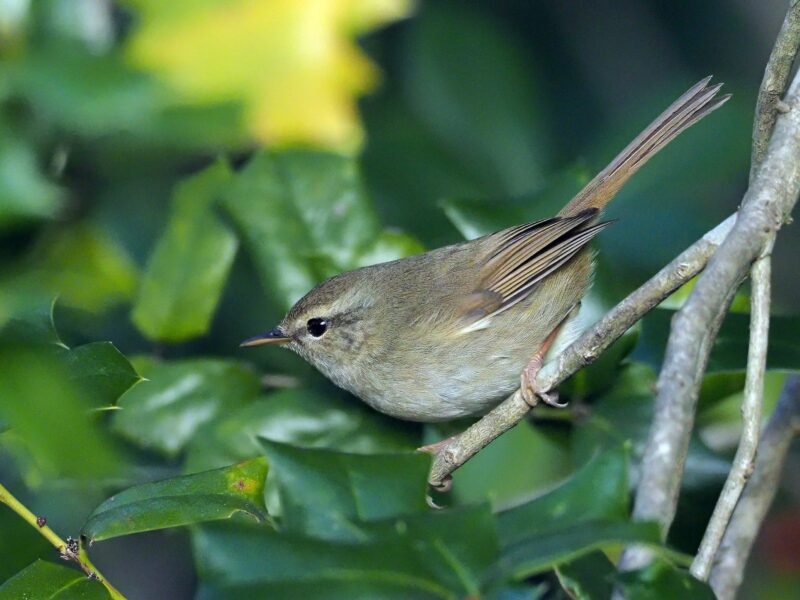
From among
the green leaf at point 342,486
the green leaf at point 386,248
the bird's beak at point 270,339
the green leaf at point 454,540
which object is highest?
the green leaf at point 342,486

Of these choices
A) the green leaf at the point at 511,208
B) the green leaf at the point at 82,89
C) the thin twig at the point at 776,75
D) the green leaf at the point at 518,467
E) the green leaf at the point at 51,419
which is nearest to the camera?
the green leaf at the point at 51,419

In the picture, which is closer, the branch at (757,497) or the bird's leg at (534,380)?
the bird's leg at (534,380)

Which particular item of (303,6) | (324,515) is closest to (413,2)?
(303,6)

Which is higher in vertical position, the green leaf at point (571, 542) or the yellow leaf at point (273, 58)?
the yellow leaf at point (273, 58)

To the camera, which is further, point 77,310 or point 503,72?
point 503,72

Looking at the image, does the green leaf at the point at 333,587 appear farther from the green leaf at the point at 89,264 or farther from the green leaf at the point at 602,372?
the green leaf at the point at 89,264

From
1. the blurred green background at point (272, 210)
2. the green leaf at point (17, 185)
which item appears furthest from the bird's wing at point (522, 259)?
the green leaf at point (17, 185)

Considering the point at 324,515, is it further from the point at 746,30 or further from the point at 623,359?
the point at 746,30

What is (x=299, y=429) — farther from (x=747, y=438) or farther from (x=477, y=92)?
(x=477, y=92)
